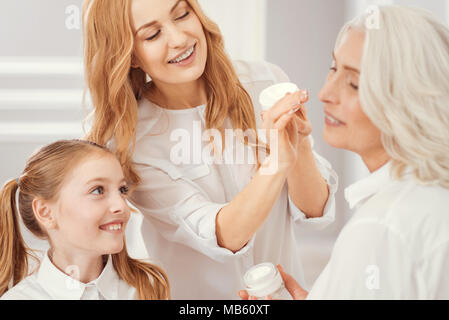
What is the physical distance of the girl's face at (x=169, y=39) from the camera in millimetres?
1085

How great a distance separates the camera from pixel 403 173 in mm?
836

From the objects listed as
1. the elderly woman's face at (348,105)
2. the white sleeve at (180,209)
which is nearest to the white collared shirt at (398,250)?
the elderly woman's face at (348,105)

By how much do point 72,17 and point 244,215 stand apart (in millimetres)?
670

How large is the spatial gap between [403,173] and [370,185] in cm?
6

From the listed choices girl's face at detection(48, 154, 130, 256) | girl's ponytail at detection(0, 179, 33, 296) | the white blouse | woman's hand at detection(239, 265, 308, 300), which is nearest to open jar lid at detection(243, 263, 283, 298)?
woman's hand at detection(239, 265, 308, 300)

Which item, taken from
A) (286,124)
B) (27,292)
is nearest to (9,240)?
(27,292)

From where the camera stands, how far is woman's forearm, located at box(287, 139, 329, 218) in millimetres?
1152

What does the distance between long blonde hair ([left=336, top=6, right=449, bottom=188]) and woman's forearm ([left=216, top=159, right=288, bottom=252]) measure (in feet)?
0.85

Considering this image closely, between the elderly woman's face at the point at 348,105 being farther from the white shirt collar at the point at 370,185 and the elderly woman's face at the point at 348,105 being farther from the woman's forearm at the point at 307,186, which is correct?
the woman's forearm at the point at 307,186

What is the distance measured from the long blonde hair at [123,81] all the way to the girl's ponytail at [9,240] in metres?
0.21

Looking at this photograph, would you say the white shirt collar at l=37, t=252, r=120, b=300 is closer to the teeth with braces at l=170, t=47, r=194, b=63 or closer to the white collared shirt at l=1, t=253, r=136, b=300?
the white collared shirt at l=1, t=253, r=136, b=300

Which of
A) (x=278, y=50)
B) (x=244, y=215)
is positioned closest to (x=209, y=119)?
(x=244, y=215)
